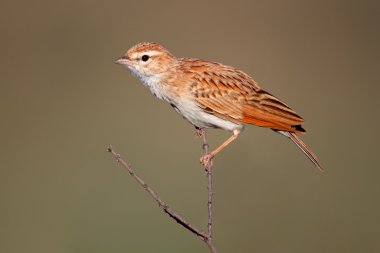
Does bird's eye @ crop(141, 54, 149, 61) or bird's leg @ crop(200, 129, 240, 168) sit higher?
bird's eye @ crop(141, 54, 149, 61)

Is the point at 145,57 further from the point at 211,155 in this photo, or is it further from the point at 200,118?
the point at 211,155

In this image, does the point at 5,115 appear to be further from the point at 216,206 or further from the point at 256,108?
the point at 256,108

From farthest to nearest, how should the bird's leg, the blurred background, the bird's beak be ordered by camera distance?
the blurred background → the bird's beak → the bird's leg

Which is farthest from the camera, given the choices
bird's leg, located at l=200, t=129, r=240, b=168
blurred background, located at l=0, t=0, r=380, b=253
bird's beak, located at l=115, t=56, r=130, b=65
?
blurred background, located at l=0, t=0, r=380, b=253

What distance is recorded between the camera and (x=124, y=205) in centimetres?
773

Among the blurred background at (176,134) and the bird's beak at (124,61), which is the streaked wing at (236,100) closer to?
the bird's beak at (124,61)

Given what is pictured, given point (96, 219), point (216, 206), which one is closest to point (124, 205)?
point (96, 219)

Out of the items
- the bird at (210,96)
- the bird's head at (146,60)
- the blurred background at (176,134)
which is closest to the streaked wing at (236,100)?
the bird at (210,96)

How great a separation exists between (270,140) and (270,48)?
2157 mm

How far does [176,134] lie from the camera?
10.3 m

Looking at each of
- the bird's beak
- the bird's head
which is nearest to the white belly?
the bird's head

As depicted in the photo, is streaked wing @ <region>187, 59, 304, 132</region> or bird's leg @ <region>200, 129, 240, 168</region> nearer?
bird's leg @ <region>200, 129, 240, 168</region>

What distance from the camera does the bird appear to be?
18.6 ft

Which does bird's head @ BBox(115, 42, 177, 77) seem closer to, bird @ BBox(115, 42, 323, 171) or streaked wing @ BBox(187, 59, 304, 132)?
bird @ BBox(115, 42, 323, 171)
